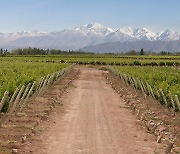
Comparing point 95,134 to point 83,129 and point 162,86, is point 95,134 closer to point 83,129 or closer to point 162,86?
point 83,129

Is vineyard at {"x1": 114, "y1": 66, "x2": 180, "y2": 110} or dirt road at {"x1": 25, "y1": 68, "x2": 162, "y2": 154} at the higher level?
vineyard at {"x1": 114, "y1": 66, "x2": 180, "y2": 110}

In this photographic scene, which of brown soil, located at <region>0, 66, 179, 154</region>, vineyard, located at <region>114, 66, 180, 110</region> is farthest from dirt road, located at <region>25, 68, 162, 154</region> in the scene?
vineyard, located at <region>114, 66, 180, 110</region>

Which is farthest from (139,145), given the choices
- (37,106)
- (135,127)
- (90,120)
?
(37,106)

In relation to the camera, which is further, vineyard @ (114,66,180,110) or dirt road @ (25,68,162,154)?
vineyard @ (114,66,180,110)

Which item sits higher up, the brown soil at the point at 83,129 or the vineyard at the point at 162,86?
the vineyard at the point at 162,86

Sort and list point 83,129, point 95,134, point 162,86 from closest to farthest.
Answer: point 95,134 < point 83,129 < point 162,86

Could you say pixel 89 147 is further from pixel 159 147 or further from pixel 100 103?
pixel 100 103

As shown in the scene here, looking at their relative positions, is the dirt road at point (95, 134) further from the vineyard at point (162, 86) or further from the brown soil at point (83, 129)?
the vineyard at point (162, 86)

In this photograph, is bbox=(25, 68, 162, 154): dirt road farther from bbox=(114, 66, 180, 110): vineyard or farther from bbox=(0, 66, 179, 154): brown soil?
bbox=(114, 66, 180, 110): vineyard

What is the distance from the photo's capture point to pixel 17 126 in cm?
1548

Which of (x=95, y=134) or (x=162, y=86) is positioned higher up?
(x=162, y=86)

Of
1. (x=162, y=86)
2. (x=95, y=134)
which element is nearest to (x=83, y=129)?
(x=95, y=134)

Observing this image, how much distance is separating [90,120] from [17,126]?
3.50 m

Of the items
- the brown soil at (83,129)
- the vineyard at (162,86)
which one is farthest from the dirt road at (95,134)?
the vineyard at (162,86)
